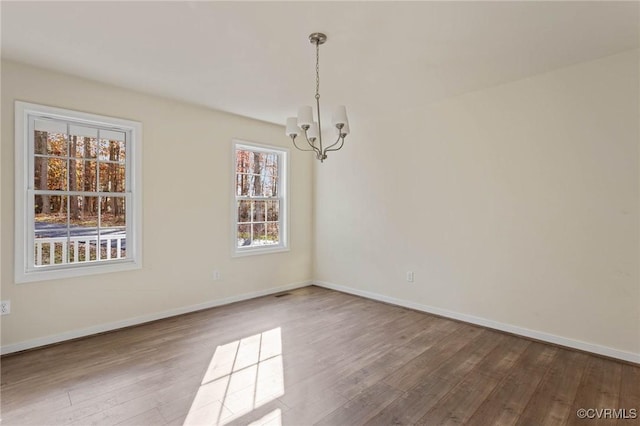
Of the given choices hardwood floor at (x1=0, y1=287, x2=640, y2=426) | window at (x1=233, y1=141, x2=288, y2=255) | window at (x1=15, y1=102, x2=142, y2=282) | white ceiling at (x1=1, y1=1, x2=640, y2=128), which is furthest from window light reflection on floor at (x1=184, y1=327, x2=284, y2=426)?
white ceiling at (x1=1, y1=1, x2=640, y2=128)

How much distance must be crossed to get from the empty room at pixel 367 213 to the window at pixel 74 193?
0.02 m

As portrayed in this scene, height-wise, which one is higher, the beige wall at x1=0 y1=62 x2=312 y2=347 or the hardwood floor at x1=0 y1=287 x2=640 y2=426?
the beige wall at x1=0 y1=62 x2=312 y2=347

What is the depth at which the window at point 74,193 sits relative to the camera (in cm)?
296

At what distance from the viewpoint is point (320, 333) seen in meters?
3.36

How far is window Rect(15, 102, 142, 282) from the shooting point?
2965 mm

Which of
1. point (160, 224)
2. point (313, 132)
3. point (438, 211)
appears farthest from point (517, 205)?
point (160, 224)

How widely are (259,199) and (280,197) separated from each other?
392 mm

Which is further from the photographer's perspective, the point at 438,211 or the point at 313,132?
the point at 438,211

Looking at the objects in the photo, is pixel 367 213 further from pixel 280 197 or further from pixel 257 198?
pixel 257 198

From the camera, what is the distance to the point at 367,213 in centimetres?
469

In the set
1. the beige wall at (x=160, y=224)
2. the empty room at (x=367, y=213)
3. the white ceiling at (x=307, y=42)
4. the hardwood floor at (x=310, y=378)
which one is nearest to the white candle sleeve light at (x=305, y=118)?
the empty room at (x=367, y=213)

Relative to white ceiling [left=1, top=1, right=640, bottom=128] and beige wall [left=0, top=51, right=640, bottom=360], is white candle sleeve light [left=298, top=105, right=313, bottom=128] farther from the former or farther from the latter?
beige wall [left=0, top=51, right=640, bottom=360]

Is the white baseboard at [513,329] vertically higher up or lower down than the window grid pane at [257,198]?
lower down

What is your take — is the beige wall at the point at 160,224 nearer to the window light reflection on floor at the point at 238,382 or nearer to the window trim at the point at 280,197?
the window trim at the point at 280,197
